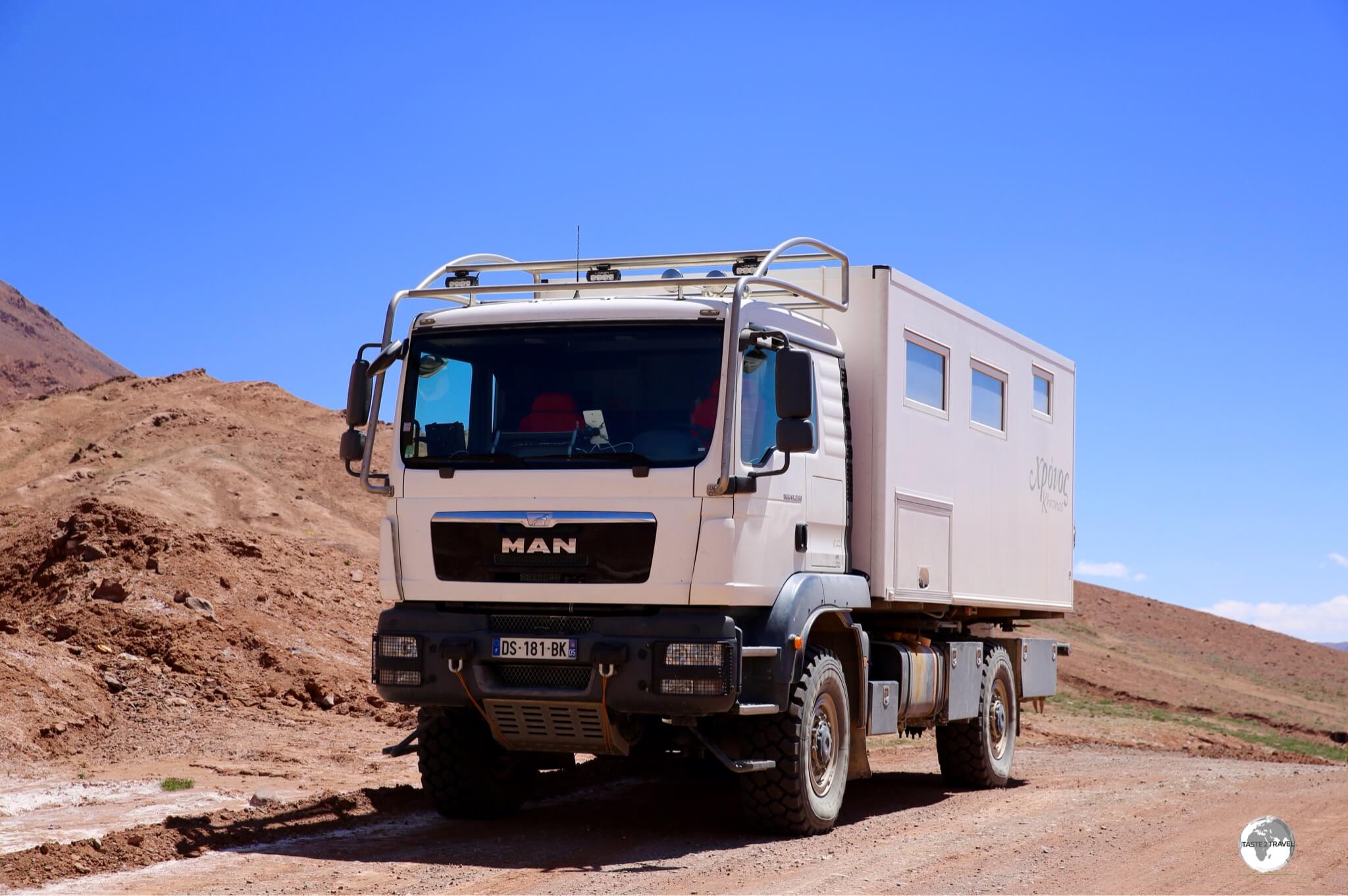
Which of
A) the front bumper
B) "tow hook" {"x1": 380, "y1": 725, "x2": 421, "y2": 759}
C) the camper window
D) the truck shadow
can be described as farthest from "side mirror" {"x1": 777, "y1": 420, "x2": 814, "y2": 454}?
the camper window

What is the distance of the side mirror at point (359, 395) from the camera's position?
1043 cm

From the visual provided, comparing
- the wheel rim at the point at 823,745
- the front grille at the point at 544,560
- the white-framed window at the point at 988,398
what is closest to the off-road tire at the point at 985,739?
the white-framed window at the point at 988,398

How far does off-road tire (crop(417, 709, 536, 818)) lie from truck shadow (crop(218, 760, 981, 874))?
136 millimetres

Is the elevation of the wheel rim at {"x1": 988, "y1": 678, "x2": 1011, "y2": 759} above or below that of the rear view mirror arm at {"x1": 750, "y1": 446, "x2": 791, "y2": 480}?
below

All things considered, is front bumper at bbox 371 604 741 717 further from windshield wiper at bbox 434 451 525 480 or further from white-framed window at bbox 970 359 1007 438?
white-framed window at bbox 970 359 1007 438

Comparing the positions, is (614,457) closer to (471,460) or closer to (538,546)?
(538,546)

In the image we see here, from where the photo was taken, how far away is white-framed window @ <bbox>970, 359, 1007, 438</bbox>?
1322 centimetres

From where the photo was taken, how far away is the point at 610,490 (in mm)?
9586

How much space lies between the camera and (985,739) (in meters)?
14.0

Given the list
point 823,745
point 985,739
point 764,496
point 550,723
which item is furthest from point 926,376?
point 550,723

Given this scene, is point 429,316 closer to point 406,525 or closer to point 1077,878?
point 406,525

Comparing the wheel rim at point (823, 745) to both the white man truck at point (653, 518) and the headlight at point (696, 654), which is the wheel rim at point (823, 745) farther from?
the headlight at point (696, 654)

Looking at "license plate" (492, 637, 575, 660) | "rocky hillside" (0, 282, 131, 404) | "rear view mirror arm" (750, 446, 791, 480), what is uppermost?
"rocky hillside" (0, 282, 131, 404)

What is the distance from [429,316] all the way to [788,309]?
2.54 m
